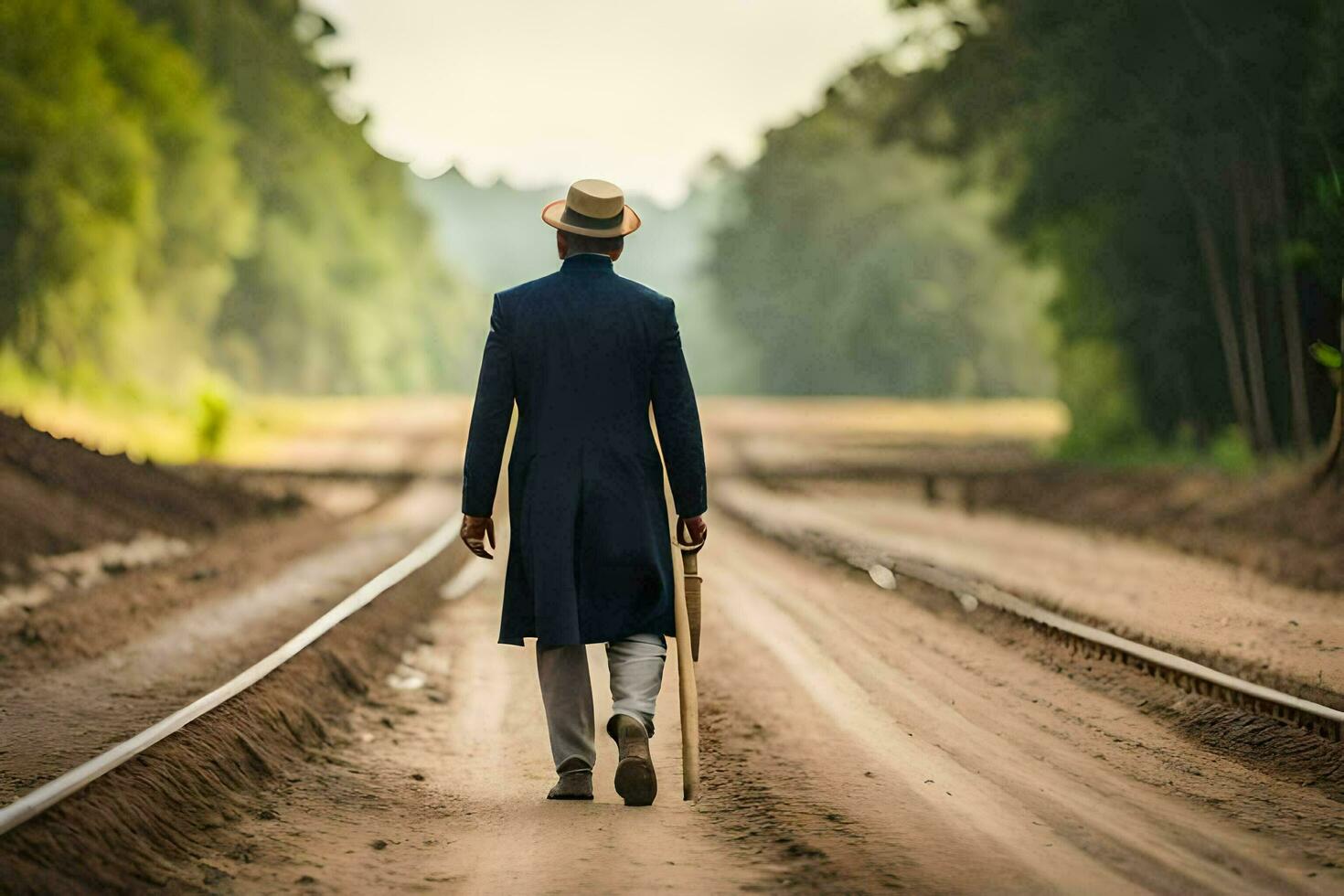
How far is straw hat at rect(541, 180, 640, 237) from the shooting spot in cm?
630

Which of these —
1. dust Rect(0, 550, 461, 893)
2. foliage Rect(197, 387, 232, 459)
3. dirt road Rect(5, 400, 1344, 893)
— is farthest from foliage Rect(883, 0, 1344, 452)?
foliage Rect(197, 387, 232, 459)

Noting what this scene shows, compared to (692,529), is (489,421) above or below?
above

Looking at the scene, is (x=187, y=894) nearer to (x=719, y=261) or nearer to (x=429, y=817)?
(x=429, y=817)

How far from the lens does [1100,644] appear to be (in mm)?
9383

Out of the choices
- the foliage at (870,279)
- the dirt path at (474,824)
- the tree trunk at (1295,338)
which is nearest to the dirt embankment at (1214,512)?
the tree trunk at (1295,338)

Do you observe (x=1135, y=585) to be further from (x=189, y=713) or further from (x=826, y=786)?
(x=189, y=713)

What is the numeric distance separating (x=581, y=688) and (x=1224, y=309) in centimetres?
1873

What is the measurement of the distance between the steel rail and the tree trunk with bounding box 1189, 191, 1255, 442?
43.9 feet

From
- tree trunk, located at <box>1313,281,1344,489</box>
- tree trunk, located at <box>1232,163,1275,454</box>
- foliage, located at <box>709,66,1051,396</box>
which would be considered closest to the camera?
tree trunk, located at <box>1313,281,1344,489</box>

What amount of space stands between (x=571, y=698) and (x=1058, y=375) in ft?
93.5

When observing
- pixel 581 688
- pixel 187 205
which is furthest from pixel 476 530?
pixel 187 205

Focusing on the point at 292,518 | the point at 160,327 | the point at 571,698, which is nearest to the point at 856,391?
the point at 160,327

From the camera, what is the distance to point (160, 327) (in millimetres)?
55500

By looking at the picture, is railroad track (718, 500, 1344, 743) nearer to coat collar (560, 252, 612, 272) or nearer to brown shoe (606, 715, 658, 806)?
brown shoe (606, 715, 658, 806)
